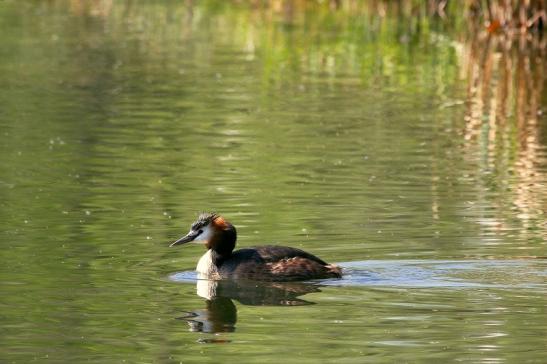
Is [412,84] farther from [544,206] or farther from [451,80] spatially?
[544,206]

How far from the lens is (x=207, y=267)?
1186 cm

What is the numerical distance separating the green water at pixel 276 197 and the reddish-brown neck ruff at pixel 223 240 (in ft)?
0.99

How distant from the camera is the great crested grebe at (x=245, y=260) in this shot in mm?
11570

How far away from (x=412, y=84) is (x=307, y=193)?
33.4 ft

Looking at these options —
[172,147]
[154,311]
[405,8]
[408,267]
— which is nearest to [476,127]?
[172,147]

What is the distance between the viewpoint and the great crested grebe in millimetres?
11570

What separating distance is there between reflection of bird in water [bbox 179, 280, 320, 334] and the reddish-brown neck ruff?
0.26m

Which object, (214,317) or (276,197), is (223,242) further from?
(276,197)

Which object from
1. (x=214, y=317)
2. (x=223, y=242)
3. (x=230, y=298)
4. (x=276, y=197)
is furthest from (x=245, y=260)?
(x=276, y=197)

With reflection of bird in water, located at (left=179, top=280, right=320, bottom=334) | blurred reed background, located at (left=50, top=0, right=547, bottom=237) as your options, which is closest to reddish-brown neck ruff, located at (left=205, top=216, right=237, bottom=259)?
reflection of bird in water, located at (left=179, top=280, right=320, bottom=334)

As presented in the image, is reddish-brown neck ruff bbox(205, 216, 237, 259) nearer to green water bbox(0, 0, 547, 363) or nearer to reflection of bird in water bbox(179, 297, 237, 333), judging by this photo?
green water bbox(0, 0, 547, 363)

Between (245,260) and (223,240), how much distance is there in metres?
0.28

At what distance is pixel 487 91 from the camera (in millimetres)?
24562

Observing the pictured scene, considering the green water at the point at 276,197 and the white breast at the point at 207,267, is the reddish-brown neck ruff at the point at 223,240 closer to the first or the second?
the white breast at the point at 207,267
